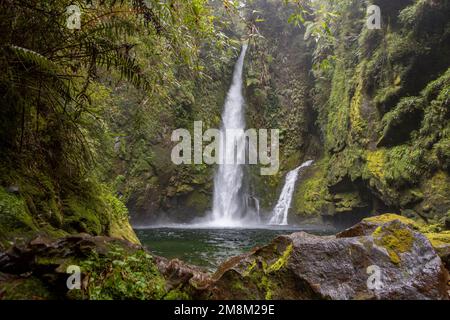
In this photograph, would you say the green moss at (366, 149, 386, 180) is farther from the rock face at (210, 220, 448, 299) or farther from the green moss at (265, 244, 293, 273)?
the green moss at (265, 244, 293, 273)

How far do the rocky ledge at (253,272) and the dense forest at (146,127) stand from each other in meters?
0.01

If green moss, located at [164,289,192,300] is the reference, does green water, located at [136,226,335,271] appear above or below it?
below

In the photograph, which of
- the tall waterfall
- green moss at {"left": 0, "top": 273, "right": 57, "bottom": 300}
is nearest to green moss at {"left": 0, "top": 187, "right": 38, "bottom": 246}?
green moss at {"left": 0, "top": 273, "right": 57, "bottom": 300}

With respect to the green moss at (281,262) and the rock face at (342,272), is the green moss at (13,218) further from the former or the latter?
the green moss at (281,262)

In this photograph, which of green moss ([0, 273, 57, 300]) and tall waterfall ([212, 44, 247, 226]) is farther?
tall waterfall ([212, 44, 247, 226])

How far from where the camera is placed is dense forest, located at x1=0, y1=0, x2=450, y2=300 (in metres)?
2.47

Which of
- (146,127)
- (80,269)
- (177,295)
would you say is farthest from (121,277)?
(146,127)

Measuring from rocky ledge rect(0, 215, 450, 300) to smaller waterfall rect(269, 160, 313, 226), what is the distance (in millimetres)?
15109

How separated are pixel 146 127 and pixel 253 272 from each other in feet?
18.0

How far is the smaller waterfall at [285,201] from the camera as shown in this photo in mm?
17969

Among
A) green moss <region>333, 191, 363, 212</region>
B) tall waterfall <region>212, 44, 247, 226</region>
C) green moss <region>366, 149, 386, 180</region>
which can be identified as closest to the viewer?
green moss <region>366, 149, 386, 180</region>

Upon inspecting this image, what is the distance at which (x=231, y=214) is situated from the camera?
723 inches

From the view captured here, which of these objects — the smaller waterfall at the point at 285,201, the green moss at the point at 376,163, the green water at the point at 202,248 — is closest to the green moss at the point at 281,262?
the green water at the point at 202,248

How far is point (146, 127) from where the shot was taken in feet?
24.7
